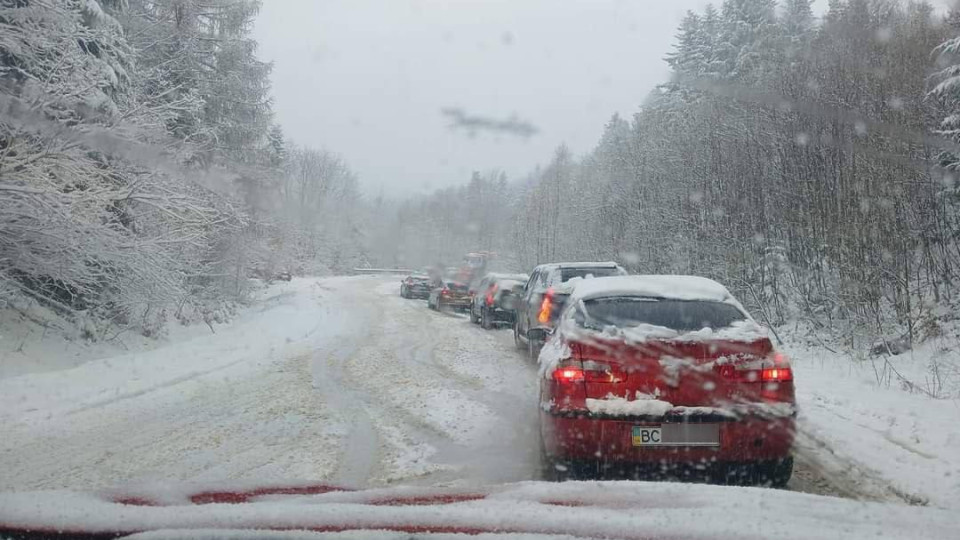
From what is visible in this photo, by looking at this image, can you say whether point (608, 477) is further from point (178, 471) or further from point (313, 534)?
point (178, 471)

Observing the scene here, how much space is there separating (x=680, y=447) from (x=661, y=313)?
1.20 m

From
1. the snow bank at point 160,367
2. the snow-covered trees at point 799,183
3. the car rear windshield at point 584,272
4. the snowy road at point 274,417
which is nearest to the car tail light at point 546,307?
the snowy road at point 274,417

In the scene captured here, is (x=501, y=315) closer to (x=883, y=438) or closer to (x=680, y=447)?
(x=883, y=438)

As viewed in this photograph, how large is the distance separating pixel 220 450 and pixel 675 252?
18.1 m

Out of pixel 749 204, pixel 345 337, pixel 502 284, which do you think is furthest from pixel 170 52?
pixel 749 204

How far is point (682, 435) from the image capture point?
431 centimetres

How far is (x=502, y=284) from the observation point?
60.7 feet

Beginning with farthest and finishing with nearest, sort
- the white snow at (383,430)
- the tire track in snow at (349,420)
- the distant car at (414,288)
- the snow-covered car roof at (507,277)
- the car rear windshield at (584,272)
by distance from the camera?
the distant car at (414,288) → the snow-covered car roof at (507,277) → the car rear windshield at (584,272) → the tire track in snow at (349,420) → the white snow at (383,430)

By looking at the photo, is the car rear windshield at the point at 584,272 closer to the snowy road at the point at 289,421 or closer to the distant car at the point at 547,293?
the distant car at the point at 547,293

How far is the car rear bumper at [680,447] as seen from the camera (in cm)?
431

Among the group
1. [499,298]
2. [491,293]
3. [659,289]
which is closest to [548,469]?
[659,289]

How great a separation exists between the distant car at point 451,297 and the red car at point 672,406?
67.4 ft

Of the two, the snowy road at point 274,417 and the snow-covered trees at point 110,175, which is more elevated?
the snow-covered trees at point 110,175

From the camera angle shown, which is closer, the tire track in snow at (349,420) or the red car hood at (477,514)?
the red car hood at (477,514)
